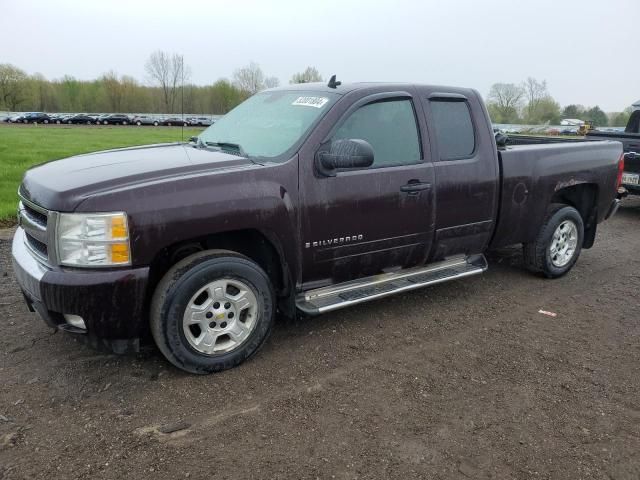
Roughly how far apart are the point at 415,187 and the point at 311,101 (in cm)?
104

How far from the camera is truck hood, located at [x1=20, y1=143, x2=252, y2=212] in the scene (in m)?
3.07

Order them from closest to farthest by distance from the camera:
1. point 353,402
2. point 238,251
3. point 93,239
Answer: point 93,239
point 353,402
point 238,251

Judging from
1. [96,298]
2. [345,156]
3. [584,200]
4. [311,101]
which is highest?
[311,101]

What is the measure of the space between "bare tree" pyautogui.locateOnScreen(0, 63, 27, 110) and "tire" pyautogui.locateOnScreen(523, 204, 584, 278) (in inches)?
3577

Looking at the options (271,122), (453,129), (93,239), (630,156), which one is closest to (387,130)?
(453,129)

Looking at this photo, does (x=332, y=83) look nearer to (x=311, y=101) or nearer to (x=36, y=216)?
(x=311, y=101)

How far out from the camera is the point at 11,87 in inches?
3142

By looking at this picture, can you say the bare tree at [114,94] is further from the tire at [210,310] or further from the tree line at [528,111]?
the tire at [210,310]

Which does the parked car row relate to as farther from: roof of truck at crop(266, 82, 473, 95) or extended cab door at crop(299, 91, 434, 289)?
extended cab door at crop(299, 91, 434, 289)

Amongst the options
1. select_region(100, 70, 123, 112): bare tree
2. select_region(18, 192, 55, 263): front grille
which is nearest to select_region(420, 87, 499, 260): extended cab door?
select_region(18, 192, 55, 263): front grille

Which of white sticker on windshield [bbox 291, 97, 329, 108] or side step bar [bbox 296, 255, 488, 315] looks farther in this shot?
white sticker on windshield [bbox 291, 97, 329, 108]

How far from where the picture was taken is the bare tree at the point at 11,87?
7950cm

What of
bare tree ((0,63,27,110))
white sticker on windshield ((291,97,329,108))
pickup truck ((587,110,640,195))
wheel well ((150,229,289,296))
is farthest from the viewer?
bare tree ((0,63,27,110))

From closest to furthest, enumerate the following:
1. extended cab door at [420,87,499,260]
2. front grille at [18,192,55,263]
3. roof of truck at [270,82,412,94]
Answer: front grille at [18,192,55,263], roof of truck at [270,82,412,94], extended cab door at [420,87,499,260]
